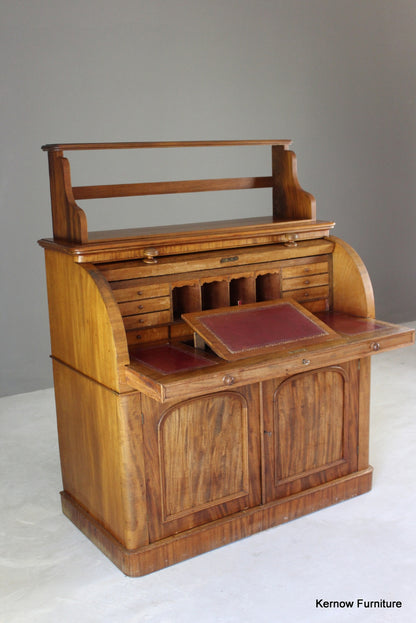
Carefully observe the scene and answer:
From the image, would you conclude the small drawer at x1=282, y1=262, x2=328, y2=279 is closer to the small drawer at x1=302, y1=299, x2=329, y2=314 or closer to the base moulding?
the small drawer at x1=302, y1=299, x2=329, y2=314

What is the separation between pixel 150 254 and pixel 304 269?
87 centimetres

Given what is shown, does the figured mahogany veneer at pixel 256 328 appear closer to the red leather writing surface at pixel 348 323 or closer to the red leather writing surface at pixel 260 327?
the red leather writing surface at pixel 260 327

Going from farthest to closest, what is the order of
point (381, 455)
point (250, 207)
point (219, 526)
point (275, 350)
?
point (250, 207) < point (381, 455) < point (219, 526) < point (275, 350)

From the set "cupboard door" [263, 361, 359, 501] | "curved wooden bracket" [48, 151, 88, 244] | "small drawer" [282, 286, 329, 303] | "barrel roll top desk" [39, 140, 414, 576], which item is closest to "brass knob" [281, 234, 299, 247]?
"barrel roll top desk" [39, 140, 414, 576]

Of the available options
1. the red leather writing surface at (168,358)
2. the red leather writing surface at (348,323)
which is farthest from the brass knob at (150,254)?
the red leather writing surface at (348,323)

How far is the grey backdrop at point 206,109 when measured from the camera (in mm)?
5059

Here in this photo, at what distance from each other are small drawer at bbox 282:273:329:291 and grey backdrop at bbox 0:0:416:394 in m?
2.38

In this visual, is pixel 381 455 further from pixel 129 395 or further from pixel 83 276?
pixel 83 276

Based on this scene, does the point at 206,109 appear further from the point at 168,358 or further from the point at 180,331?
the point at 168,358

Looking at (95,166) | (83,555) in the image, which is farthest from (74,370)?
(95,166)

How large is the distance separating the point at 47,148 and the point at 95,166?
225cm

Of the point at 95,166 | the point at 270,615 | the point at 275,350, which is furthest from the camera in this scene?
the point at 95,166

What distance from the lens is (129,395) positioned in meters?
2.79

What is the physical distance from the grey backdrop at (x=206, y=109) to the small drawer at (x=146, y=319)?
8.00 ft
